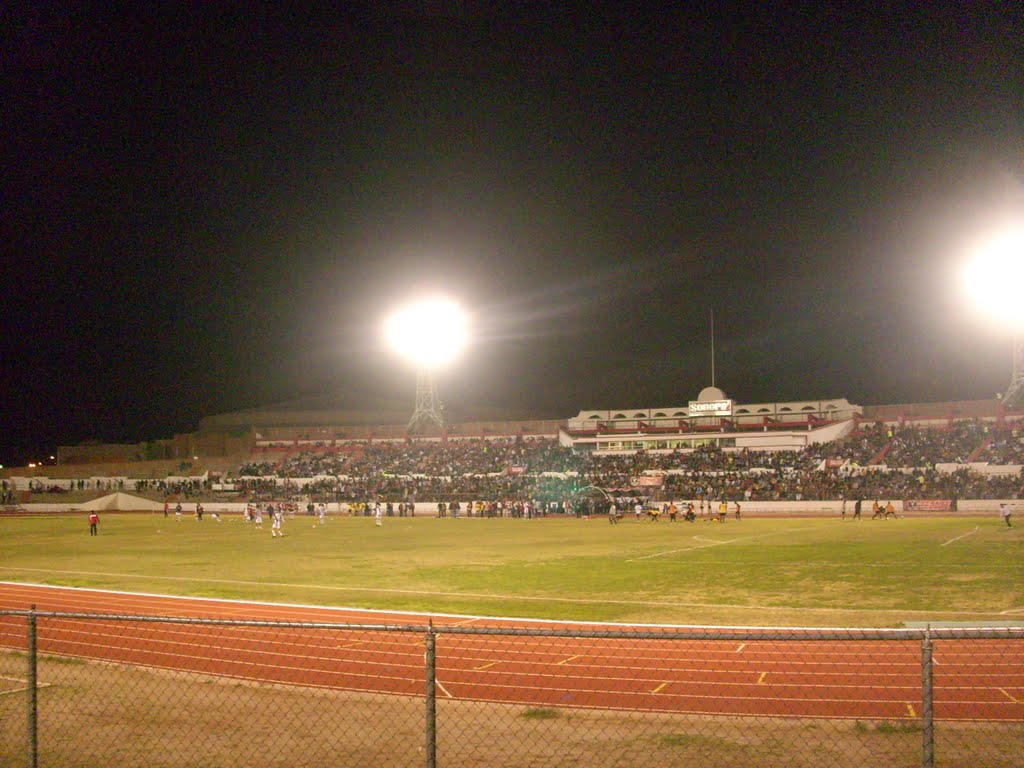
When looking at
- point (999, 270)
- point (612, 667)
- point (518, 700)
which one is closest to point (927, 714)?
point (518, 700)

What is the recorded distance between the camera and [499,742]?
8.47 m

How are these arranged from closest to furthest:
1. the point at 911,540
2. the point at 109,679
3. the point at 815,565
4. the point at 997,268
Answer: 1. the point at 109,679
2. the point at 815,565
3. the point at 911,540
4. the point at 997,268

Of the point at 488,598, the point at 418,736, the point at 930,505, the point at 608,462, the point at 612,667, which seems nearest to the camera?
the point at 418,736

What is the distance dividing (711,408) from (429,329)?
28788 millimetres

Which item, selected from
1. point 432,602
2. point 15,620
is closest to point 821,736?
point 432,602

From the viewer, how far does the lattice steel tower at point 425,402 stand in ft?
289

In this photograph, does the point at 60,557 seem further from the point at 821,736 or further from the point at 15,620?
the point at 821,736

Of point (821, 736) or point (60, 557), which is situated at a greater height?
point (821, 736)

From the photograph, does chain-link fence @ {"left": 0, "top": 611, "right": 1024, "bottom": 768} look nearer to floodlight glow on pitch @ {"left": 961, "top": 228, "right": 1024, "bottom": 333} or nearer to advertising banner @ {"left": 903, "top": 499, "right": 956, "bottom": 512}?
advertising banner @ {"left": 903, "top": 499, "right": 956, "bottom": 512}

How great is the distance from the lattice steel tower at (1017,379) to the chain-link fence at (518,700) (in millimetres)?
61324

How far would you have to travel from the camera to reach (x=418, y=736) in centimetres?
873

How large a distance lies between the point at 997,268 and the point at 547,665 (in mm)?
59885

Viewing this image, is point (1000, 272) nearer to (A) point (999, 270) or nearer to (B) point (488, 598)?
(A) point (999, 270)

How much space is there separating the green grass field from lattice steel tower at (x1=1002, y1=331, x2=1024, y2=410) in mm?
26986
